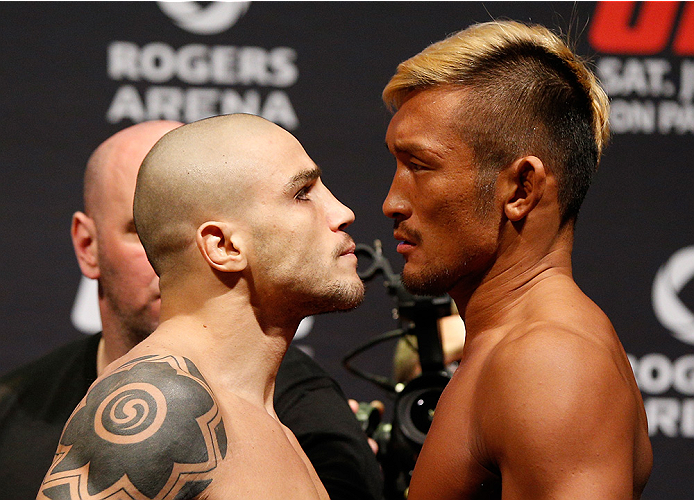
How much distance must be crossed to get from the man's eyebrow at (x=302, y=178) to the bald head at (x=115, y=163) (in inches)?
26.9

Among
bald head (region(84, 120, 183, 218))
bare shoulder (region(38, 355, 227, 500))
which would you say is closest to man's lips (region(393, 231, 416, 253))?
bare shoulder (region(38, 355, 227, 500))

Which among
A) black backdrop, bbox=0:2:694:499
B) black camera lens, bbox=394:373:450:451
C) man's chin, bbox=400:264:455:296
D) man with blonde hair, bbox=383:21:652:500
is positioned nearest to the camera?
man with blonde hair, bbox=383:21:652:500

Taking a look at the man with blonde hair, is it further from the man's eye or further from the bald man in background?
the bald man in background

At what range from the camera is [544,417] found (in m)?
1.14

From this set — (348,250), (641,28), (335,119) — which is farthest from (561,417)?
(641,28)

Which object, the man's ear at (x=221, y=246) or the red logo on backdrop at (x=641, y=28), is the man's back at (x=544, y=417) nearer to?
the man's ear at (x=221, y=246)

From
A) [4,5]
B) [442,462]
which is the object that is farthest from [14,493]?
[4,5]

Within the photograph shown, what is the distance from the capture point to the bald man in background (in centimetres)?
179

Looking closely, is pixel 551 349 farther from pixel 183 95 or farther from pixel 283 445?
pixel 183 95

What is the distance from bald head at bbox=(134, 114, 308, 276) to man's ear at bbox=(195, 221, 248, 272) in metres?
0.02

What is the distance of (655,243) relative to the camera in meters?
2.89

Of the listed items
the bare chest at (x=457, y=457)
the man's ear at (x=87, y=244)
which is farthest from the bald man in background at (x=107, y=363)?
the bare chest at (x=457, y=457)

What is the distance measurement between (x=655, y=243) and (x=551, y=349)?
1.88 m

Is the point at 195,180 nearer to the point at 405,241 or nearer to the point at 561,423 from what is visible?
the point at 405,241
